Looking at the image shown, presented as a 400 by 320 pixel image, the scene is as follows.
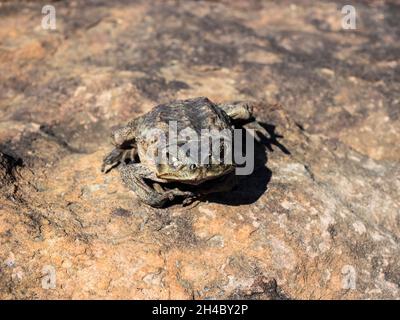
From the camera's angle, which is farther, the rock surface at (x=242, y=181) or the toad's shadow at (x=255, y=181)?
the toad's shadow at (x=255, y=181)

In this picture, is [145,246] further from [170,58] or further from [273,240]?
[170,58]

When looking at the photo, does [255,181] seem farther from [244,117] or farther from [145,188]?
[145,188]

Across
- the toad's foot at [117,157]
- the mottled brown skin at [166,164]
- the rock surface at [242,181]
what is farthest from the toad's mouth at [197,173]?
the toad's foot at [117,157]

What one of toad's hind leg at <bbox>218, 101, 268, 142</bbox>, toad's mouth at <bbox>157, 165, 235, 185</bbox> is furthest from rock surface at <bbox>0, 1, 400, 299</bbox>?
toad's mouth at <bbox>157, 165, 235, 185</bbox>

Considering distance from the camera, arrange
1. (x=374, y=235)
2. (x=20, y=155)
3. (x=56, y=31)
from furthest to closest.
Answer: (x=56, y=31)
(x=20, y=155)
(x=374, y=235)

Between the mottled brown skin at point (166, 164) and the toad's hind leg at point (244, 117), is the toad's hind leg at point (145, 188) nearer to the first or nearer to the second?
the mottled brown skin at point (166, 164)

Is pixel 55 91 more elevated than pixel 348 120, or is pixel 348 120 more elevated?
pixel 55 91
